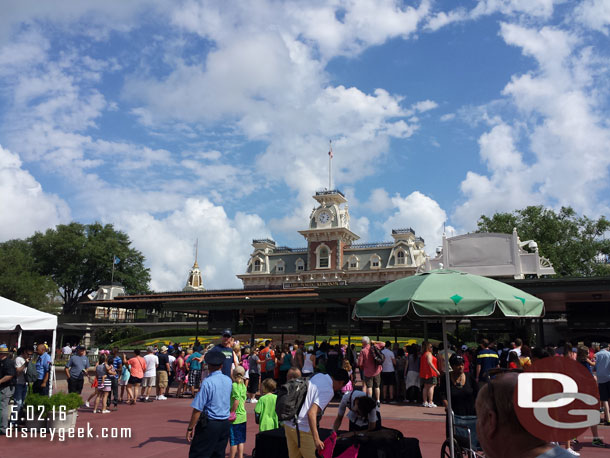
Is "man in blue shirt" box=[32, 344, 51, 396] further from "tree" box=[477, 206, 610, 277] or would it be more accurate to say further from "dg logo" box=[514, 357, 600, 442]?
"tree" box=[477, 206, 610, 277]

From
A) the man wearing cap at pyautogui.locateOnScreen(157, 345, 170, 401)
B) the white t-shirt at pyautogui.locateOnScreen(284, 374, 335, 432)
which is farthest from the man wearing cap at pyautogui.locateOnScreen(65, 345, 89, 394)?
the white t-shirt at pyautogui.locateOnScreen(284, 374, 335, 432)

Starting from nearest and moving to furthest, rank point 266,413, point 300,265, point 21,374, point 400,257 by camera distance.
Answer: point 266,413, point 21,374, point 400,257, point 300,265

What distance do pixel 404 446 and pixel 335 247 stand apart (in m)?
60.7

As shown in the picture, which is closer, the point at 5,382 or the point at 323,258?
the point at 5,382

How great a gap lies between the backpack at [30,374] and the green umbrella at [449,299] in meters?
8.55

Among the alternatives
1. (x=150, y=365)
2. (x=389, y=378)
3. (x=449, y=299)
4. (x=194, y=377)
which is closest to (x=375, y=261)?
(x=194, y=377)

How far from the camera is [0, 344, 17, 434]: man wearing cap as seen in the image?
33.3 ft

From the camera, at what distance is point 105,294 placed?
2717 inches

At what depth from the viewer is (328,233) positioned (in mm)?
66625

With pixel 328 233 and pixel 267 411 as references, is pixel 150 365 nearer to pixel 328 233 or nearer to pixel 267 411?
pixel 267 411

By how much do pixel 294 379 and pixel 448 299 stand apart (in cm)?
213

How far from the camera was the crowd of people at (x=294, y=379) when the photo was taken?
5668 mm

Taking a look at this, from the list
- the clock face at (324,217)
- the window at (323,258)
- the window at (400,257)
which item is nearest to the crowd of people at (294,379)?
the window at (323,258)

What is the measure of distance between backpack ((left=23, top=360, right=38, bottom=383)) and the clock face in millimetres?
57032
